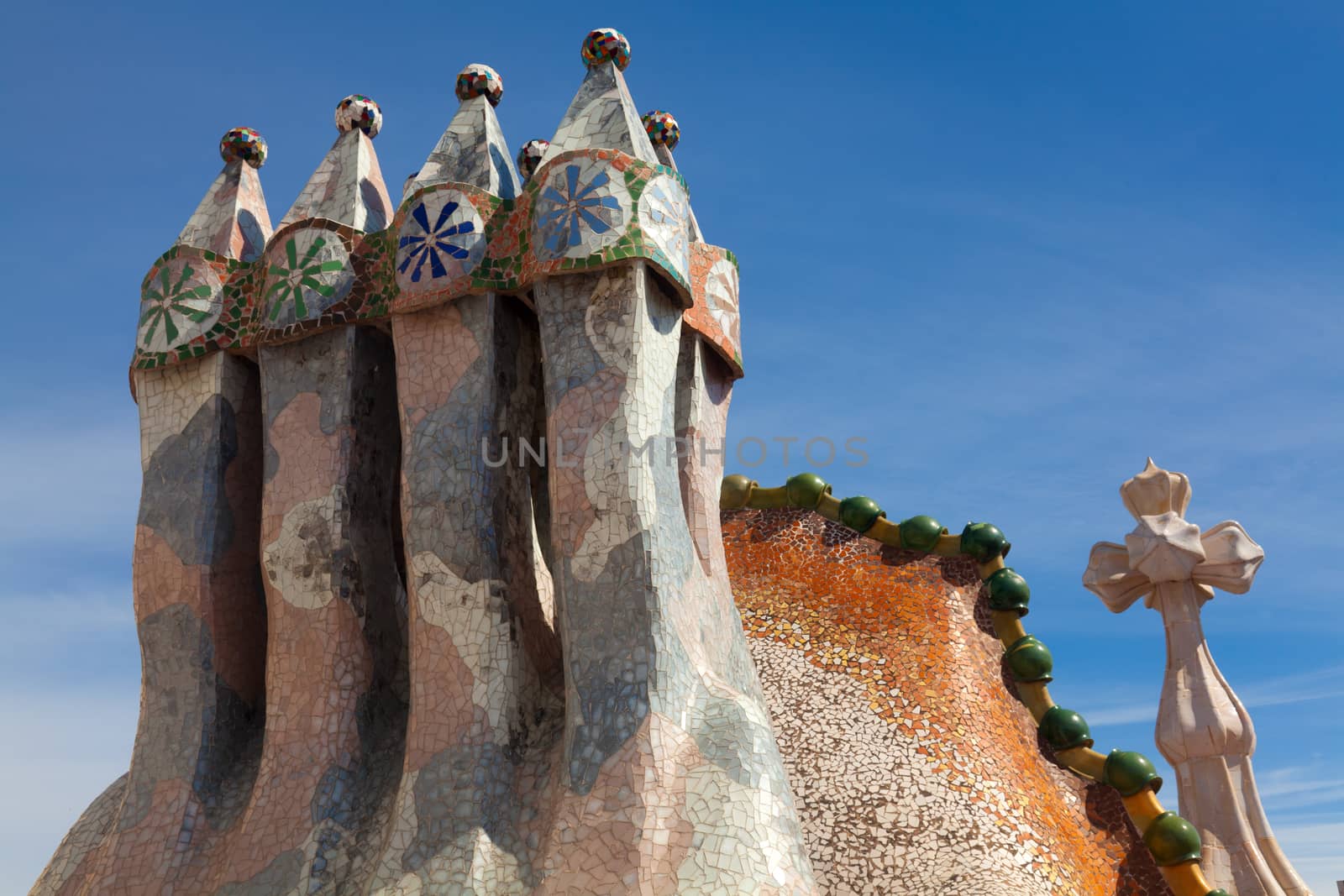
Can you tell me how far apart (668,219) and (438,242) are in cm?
112

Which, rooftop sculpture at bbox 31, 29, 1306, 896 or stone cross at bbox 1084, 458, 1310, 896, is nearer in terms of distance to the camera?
rooftop sculpture at bbox 31, 29, 1306, 896

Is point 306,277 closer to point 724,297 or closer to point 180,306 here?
point 180,306

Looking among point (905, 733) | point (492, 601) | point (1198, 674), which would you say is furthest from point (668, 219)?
point (1198, 674)

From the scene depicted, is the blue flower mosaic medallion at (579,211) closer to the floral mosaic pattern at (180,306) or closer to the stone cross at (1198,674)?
the floral mosaic pattern at (180,306)

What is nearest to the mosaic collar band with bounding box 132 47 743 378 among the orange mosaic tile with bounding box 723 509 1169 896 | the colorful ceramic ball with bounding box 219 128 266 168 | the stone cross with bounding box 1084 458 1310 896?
the colorful ceramic ball with bounding box 219 128 266 168

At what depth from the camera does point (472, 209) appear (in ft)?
20.8

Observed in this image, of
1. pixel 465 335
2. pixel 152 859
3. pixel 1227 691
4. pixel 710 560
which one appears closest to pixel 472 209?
pixel 465 335

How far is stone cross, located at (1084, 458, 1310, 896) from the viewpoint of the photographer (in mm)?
9633

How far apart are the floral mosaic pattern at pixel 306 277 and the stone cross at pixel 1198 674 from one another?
259 inches

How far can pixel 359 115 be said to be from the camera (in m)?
7.43

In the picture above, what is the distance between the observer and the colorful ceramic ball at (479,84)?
279 inches

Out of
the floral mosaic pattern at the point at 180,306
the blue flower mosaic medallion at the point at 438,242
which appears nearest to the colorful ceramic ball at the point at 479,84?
the blue flower mosaic medallion at the point at 438,242

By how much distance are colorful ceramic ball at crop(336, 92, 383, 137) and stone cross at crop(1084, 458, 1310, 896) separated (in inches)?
252

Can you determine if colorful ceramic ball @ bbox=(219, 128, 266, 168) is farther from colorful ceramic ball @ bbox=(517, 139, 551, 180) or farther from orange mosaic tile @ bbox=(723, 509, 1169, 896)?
orange mosaic tile @ bbox=(723, 509, 1169, 896)
